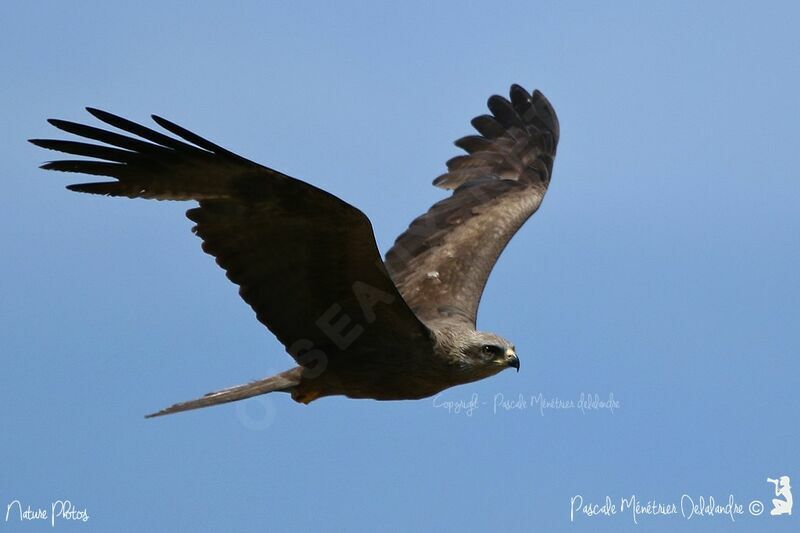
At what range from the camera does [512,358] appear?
1045cm

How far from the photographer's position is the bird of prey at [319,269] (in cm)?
910

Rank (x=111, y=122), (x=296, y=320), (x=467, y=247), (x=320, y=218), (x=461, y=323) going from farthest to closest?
(x=467, y=247) → (x=461, y=323) → (x=296, y=320) → (x=320, y=218) → (x=111, y=122)

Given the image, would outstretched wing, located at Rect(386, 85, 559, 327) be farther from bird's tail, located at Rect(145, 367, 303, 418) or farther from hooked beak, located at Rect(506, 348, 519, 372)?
bird's tail, located at Rect(145, 367, 303, 418)

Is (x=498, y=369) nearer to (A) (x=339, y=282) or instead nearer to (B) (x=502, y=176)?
(A) (x=339, y=282)

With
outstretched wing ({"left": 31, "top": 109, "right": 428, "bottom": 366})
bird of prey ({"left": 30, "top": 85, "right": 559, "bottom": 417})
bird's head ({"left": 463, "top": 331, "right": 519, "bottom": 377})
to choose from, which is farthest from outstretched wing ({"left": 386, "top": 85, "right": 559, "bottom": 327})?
outstretched wing ({"left": 31, "top": 109, "right": 428, "bottom": 366})

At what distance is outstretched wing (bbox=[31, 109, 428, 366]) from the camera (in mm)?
9062

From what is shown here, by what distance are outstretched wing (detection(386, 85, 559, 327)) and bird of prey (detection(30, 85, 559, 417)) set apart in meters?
0.02

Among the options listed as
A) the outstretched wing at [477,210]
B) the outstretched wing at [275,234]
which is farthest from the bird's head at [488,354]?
the outstretched wing at [477,210]

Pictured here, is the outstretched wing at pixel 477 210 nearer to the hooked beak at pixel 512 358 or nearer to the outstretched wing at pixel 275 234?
the hooked beak at pixel 512 358

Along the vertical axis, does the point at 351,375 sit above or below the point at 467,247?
below

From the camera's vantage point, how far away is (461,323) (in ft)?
36.4

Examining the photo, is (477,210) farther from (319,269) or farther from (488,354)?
(319,269)

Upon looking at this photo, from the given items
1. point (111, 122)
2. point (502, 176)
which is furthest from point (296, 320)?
point (502, 176)

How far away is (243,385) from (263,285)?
3.66 feet
